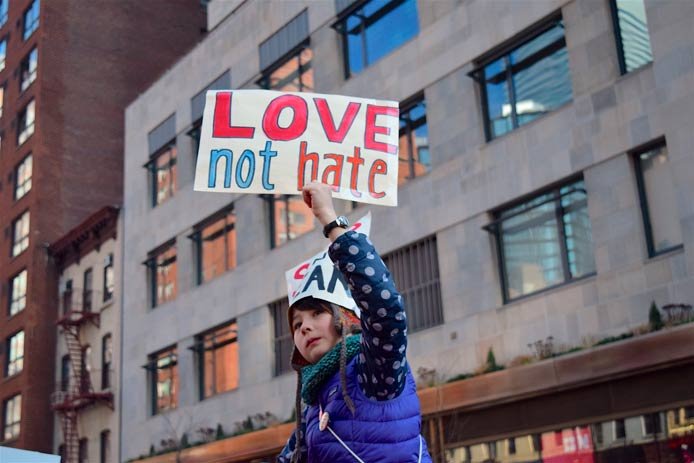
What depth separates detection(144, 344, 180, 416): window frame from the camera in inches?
1251

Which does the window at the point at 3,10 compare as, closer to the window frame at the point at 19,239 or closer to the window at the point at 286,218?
the window frame at the point at 19,239

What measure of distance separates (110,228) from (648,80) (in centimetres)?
2549

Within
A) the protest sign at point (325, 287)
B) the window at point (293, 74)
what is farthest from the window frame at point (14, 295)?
the protest sign at point (325, 287)

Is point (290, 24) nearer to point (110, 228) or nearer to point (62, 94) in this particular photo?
point (110, 228)

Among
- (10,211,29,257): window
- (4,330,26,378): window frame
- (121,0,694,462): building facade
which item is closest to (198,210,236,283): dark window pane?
(121,0,694,462): building facade

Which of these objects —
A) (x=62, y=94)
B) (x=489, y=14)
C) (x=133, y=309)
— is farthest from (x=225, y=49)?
(x=62, y=94)

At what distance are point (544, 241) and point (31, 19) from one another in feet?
118

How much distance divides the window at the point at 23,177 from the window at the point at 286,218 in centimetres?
2060

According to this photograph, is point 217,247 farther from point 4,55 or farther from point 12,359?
point 4,55

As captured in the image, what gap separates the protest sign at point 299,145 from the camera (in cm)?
563

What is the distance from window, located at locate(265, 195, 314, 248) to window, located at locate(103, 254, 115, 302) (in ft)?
Answer: 37.4

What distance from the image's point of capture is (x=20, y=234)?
45750 mm

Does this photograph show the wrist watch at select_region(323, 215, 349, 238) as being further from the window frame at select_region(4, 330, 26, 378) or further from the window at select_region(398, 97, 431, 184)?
the window frame at select_region(4, 330, 26, 378)

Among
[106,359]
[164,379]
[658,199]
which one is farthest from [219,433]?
[658,199]
